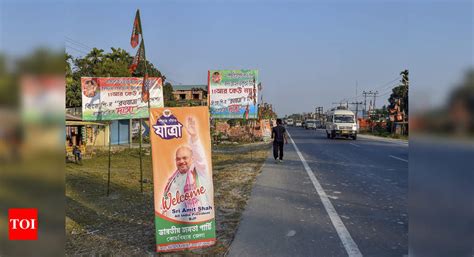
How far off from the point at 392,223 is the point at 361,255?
5.92 feet

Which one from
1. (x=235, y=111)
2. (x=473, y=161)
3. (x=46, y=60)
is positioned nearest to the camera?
(x=473, y=161)

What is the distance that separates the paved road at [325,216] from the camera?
4801 mm

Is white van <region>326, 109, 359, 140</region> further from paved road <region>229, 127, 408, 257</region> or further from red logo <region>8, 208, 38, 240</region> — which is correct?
red logo <region>8, 208, 38, 240</region>

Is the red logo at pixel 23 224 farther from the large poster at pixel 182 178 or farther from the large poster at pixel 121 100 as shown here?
the large poster at pixel 121 100

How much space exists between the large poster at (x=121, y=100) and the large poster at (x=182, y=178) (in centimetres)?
899

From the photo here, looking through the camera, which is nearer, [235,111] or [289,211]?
[289,211]

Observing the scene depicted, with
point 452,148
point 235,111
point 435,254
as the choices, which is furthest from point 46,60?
point 235,111

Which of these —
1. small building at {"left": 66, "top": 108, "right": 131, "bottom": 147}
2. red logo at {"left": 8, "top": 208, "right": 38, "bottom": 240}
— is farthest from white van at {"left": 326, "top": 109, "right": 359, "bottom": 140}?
red logo at {"left": 8, "top": 208, "right": 38, "bottom": 240}

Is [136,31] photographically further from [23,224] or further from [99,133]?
[99,133]

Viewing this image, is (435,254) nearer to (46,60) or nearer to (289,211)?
(46,60)

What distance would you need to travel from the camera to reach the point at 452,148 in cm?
161

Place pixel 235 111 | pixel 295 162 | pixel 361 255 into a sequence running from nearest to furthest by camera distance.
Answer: pixel 361 255 → pixel 295 162 → pixel 235 111

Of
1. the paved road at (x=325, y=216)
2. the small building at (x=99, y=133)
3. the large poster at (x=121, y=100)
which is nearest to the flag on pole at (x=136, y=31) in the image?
the paved road at (x=325, y=216)

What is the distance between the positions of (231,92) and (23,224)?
59.8 feet
